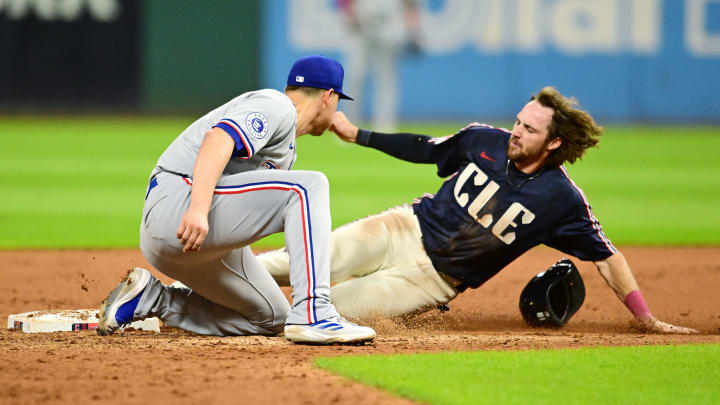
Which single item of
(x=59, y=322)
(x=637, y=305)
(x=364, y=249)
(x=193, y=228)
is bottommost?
(x=59, y=322)

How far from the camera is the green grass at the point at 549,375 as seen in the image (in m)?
3.10

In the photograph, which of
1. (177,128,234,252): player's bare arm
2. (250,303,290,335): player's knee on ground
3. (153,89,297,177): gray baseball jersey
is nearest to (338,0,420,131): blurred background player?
(250,303,290,335): player's knee on ground

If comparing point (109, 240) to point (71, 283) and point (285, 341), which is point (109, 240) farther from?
point (285, 341)

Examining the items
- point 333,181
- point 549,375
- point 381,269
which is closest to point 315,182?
point 549,375

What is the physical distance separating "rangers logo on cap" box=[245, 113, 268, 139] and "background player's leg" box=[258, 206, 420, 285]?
125 cm

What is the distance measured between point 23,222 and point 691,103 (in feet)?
49.5

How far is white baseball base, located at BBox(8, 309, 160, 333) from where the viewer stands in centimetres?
436

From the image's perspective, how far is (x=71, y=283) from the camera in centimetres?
589

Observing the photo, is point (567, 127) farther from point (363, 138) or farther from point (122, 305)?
point (122, 305)

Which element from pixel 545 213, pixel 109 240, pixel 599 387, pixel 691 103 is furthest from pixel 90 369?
pixel 691 103

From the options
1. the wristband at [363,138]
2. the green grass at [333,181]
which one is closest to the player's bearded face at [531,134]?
the wristband at [363,138]

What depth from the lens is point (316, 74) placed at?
3.95 meters

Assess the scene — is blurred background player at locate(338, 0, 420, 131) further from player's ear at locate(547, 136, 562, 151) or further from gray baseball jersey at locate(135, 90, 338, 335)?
gray baseball jersey at locate(135, 90, 338, 335)

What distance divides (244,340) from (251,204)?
720 mm
